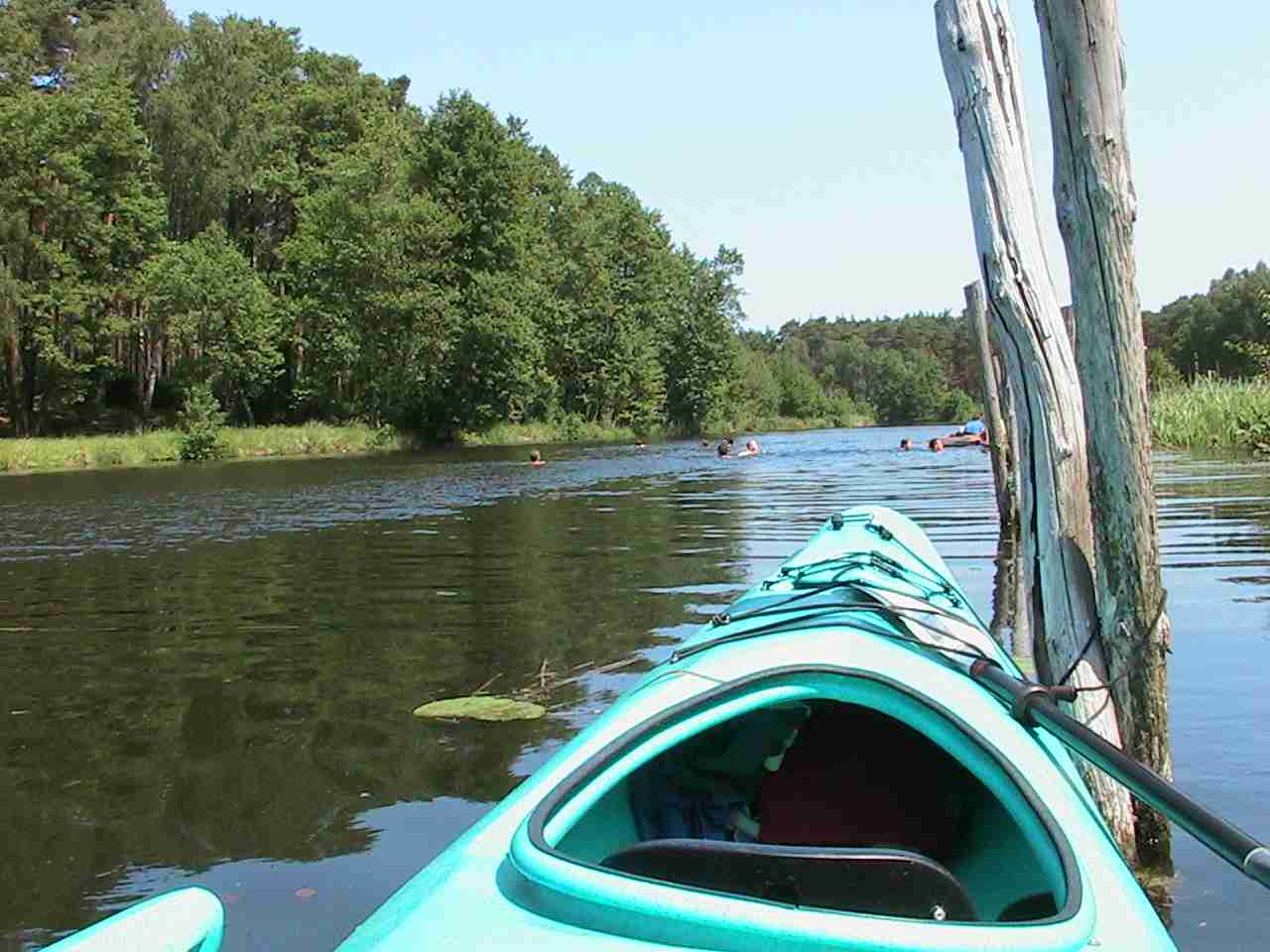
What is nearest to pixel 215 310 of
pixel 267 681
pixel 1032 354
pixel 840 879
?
pixel 267 681

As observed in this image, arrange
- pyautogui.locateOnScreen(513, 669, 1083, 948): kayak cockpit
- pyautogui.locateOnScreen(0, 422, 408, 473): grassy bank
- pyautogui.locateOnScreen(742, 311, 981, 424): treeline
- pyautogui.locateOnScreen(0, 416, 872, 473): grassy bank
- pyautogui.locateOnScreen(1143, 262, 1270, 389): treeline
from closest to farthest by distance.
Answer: pyautogui.locateOnScreen(513, 669, 1083, 948): kayak cockpit < pyautogui.locateOnScreen(0, 422, 408, 473): grassy bank < pyautogui.locateOnScreen(0, 416, 872, 473): grassy bank < pyautogui.locateOnScreen(1143, 262, 1270, 389): treeline < pyautogui.locateOnScreen(742, 311, 981, 424): treeline

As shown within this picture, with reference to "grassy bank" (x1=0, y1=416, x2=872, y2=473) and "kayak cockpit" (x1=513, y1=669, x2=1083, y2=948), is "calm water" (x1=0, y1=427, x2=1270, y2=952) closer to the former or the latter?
"kayak cockpit" (x1=513, y1=669, x2=1083, y2=948)

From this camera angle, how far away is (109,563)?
1304 cm

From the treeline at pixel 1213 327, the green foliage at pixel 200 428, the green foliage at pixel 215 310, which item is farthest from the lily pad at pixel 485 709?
the treeline at pixel 1213 327

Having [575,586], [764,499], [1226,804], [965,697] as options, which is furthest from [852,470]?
[965,697]

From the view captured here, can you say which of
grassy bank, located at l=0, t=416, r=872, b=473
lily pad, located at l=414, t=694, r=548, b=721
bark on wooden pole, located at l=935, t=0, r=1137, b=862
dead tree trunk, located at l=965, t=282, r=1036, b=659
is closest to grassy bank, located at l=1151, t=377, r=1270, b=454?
dead tree trunk, located at l=965, t=282, r=1036, b=659

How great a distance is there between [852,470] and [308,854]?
22664 mm

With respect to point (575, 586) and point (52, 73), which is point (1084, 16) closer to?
point (575, 586)

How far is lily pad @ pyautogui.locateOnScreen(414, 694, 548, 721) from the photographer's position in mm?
5980

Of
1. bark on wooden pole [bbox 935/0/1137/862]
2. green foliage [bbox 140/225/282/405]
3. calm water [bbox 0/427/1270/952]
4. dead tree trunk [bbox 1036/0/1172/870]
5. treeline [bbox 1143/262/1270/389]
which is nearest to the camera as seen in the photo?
dead tree trunk [bbox 1036/0/1172/870]

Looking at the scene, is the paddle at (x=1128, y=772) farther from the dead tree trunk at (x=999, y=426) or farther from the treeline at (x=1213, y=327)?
the treeline at (x=1213, y=327)

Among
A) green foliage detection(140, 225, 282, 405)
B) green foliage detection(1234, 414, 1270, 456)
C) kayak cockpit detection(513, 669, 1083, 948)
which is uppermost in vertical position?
green foliage detection(140, 225, 282, 405)

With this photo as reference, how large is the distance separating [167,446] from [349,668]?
3360 cm

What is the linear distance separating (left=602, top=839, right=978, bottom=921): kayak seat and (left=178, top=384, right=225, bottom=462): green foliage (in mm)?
39163
